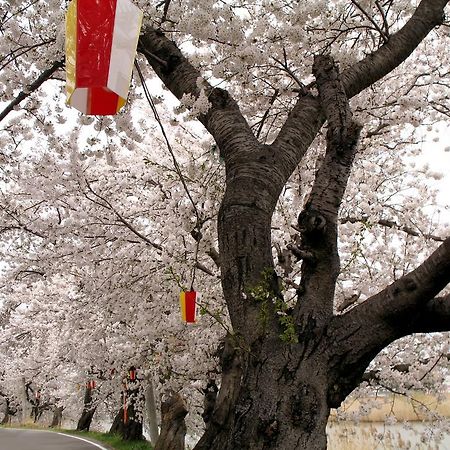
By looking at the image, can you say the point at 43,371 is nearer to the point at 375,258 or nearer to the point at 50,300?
the point at 50,300

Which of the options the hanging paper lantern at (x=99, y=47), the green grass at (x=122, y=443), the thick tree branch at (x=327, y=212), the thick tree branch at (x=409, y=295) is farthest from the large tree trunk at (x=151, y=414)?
the hanging paper lantern at (x=99, y=47)

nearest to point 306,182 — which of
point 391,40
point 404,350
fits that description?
point 404,350

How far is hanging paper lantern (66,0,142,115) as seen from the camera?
255 cm

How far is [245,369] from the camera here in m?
3.38

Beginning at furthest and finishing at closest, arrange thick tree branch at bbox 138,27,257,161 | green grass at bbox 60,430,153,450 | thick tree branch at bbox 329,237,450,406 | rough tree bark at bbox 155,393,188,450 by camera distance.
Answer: green grass at bbox 60,430,153,450 → rough tree bark at bbox 155,393,188,450 → thick tree branch at bbox 138,27,257,161 → thick tree branch at bbox 329,237,450,406

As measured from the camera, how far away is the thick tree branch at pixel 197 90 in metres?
3.99

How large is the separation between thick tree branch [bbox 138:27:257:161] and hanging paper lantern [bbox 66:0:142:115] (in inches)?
54.9

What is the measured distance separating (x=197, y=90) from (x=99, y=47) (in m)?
1.63

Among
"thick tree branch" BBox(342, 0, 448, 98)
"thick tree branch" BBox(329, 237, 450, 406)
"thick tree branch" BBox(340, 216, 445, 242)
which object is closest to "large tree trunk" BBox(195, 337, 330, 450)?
"thick tree branch" BBox(329, 237, 450, 406)

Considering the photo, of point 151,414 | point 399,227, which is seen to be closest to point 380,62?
point 399,227

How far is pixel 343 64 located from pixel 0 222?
7.78 meters

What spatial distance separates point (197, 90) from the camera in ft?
13.5

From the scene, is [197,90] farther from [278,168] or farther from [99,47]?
[99,47]

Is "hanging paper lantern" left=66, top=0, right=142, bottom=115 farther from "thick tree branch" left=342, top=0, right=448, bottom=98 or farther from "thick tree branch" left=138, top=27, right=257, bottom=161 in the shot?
"thick tree branch" left=342, top=0, right=448, bottom=98
